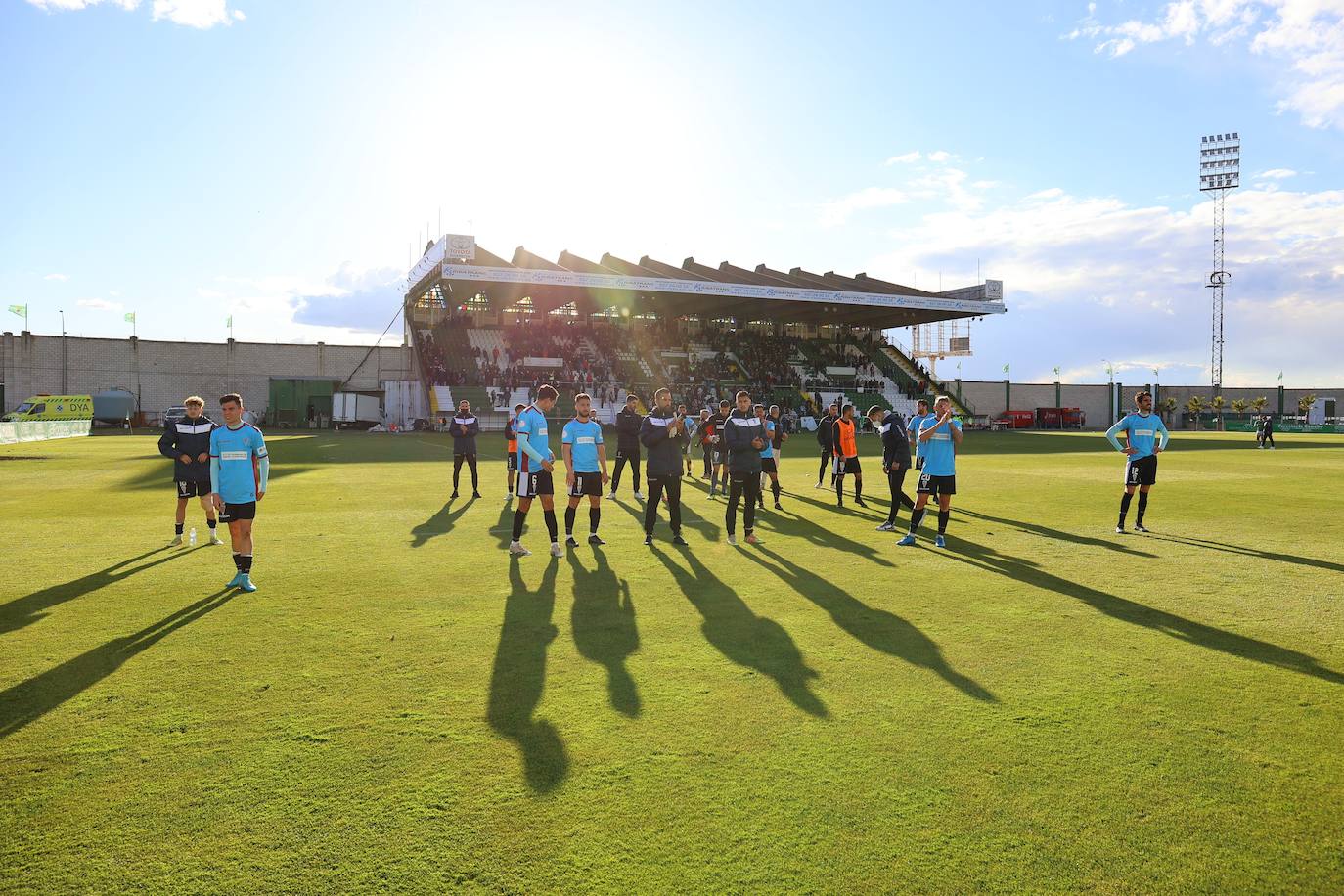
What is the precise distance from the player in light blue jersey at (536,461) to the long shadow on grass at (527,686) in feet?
4.83

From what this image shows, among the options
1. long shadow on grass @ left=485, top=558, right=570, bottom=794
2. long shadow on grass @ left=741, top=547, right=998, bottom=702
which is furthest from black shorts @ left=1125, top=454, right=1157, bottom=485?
long shadow on grass @ left=485, top=558, right=570, bottom=794

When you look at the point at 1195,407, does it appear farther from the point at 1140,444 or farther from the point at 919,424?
the point at 919,424

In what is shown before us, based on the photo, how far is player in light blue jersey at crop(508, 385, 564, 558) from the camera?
27.7 ft

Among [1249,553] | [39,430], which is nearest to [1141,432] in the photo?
[1249,553]

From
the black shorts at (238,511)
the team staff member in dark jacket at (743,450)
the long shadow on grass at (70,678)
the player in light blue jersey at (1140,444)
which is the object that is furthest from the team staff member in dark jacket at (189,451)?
the player in light blue jersey at (1140,444)

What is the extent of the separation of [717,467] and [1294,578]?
8.90 metres

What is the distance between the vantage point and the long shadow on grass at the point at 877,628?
4.88 metres

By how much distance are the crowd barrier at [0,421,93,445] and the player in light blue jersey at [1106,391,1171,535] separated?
1520 inches

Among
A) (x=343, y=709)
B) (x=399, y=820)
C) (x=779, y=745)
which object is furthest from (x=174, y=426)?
(x=779, y=745)

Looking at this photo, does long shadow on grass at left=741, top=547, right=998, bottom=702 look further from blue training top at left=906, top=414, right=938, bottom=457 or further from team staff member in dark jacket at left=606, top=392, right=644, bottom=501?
team staff member in dark jacket at left=606, top=392, right=644, bottom=501

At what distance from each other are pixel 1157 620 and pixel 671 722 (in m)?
4.35

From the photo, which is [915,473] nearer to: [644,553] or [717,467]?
[717,467]

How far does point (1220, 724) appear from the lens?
13.4ft

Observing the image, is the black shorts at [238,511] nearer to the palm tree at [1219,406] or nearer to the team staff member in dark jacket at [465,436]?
the team staff member in dark jacket at [465,436]
